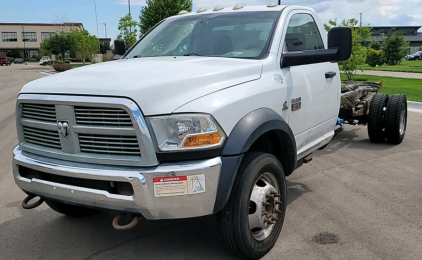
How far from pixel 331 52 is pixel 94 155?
8.07ft

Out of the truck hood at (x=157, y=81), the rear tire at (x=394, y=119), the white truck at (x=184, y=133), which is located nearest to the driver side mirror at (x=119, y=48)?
the white truck at (x=184, y=133)

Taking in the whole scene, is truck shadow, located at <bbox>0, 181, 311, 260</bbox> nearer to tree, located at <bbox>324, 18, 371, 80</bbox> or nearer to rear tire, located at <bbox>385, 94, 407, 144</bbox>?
rear tire, located at <bbox>385, 94, 407, 144</bbox>

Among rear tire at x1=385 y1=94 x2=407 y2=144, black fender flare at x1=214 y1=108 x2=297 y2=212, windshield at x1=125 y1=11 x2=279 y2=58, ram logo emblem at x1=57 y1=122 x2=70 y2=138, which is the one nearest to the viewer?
black fender flare at x1=214 y1=108 x2=297 y2=212

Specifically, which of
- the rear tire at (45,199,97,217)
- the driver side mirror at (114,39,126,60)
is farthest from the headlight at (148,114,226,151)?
the driver side mirror at (114,39,126,60)

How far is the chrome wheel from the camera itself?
3459 millimetres

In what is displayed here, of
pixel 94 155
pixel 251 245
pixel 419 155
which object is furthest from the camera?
pixel 419 155

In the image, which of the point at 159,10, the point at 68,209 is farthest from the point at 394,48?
the point at 68,209

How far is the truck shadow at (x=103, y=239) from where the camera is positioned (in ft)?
12.1

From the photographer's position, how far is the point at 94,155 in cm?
314

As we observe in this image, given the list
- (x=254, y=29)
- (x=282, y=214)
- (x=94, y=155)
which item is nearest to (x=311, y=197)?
(x=282, y=214)

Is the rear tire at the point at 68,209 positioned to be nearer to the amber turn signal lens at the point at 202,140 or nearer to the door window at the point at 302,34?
the amber turn signal lens at the point at 202,140

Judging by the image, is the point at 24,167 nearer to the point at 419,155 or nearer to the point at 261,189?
the point at 261,189

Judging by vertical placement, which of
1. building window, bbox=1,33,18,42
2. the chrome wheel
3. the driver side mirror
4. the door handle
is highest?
building window, bbox=1,33,18,42

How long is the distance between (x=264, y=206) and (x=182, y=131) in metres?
1.01
